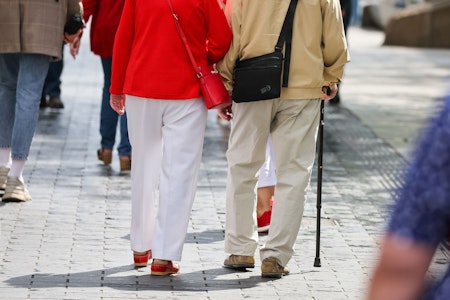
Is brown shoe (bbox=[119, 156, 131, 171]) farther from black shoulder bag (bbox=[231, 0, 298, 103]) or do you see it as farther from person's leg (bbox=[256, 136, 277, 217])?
black shoulder bag (bbox=[231, 0, 298, 103])

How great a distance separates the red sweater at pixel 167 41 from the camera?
6359 mm

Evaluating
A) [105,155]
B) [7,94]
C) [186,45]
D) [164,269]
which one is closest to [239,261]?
[164,269]

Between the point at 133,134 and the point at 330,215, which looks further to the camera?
the point at 330,215

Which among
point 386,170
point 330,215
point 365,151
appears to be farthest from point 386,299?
point 365,151

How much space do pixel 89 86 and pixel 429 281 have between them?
48.8 ft

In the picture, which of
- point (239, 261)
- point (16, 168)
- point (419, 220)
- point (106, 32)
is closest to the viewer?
point (419, 220)

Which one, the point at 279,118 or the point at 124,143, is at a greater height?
the point at 279,118

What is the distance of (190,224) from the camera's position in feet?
26.4

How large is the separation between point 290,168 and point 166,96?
0.80 m

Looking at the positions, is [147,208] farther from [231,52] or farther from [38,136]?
[38,136]

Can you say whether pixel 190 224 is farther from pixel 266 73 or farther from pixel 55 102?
pixel 55 102

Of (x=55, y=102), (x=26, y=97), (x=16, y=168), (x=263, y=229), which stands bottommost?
(x=55, y=102)

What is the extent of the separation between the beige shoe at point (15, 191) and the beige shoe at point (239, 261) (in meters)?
2.32

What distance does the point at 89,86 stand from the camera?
16969mm
